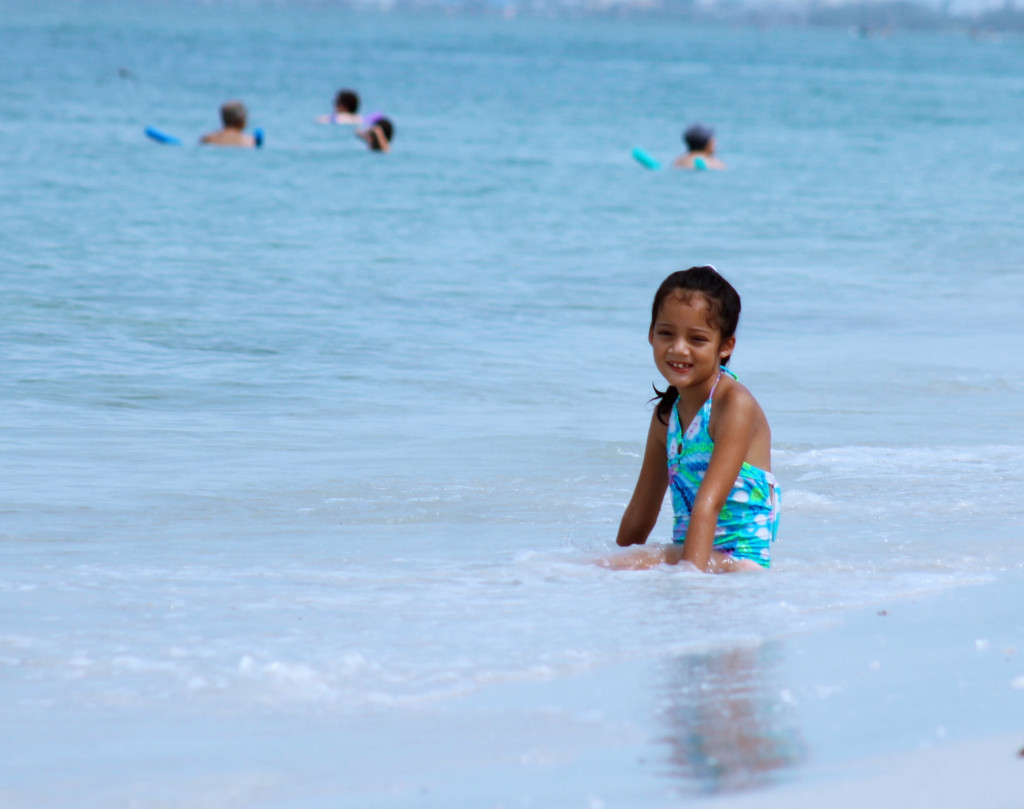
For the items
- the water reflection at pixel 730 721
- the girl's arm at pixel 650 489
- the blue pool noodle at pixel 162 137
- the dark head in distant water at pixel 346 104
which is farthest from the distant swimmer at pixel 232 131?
the water reflection at pixel 730 721

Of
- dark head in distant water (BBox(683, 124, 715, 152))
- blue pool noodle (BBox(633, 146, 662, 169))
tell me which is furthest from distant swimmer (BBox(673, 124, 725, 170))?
blue pool noodle (BBox(633, 146, 662, 169))

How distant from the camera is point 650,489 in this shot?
3.93 metres

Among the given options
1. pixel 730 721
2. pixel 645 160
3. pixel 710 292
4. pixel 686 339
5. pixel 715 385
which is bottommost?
pixel 730 721

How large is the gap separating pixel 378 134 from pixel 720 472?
16.0 metres

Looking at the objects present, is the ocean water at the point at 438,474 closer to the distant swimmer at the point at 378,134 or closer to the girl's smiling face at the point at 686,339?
the girl's smiling face at the point at 686,339

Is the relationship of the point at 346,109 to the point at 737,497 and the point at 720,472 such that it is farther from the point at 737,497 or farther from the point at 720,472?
the point at 720,472

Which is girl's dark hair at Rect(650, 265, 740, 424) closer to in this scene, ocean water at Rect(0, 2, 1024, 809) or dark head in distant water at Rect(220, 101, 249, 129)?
ocean water at Rect(0, 2, 1024, 809)

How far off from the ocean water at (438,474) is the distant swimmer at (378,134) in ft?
8.95

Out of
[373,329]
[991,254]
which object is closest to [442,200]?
[991,254]

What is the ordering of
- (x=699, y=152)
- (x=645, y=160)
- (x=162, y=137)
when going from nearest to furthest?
(x=645, y=160), (x=162, y=137), (x=699, y=152)

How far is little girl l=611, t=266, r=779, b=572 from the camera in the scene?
364 centimetres

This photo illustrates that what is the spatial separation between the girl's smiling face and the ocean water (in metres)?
0.54

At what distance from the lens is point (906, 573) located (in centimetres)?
374

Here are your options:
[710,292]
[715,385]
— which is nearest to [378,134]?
[715,385]
